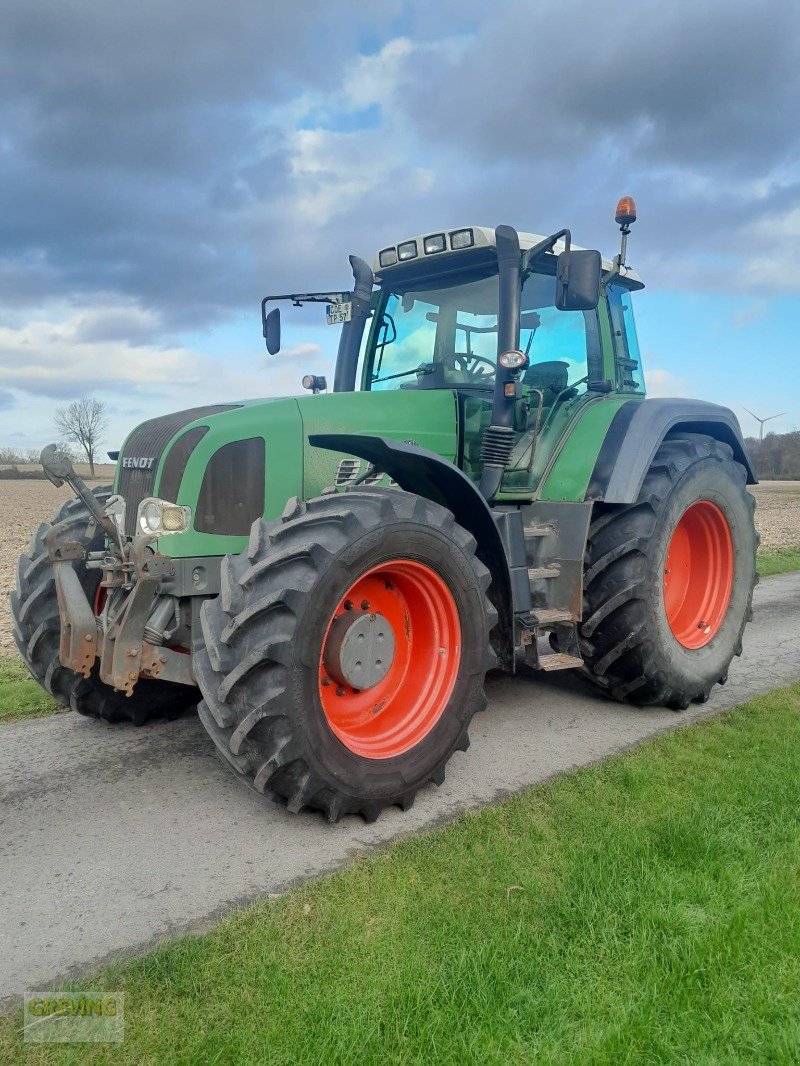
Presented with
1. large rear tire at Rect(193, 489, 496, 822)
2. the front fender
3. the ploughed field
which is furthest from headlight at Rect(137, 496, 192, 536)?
the ploughed field

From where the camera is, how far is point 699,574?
5641mm

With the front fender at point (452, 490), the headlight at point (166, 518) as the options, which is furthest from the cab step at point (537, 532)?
the headlight at point (166, 518)

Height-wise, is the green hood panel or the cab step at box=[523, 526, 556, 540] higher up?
the green hood panel

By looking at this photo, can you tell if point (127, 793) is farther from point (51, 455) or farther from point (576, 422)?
point (576, 422)

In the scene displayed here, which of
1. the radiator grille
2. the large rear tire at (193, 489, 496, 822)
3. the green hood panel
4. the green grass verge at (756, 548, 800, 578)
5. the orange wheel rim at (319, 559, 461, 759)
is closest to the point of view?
the large rear tire at (193, 489, 496, 822)

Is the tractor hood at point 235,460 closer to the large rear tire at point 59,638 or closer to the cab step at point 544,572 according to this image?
the large rear tire at point 59,638

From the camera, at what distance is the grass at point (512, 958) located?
2.16 m

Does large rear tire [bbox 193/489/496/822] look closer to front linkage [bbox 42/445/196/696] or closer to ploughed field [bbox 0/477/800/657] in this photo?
front linkage [bbox 42/445/196/696]

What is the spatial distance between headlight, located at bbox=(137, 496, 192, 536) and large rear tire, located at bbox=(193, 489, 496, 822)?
20.7 inches

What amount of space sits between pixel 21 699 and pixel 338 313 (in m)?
3.07

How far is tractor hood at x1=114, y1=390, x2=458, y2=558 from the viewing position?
12.4 ft

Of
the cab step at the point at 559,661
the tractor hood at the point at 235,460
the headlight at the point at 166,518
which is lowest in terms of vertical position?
the cab step at the point at 559,661

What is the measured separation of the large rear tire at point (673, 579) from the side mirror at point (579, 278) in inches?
47.2

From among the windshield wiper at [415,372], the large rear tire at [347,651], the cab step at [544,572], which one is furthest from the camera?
the windshield wiper at [415,372]
